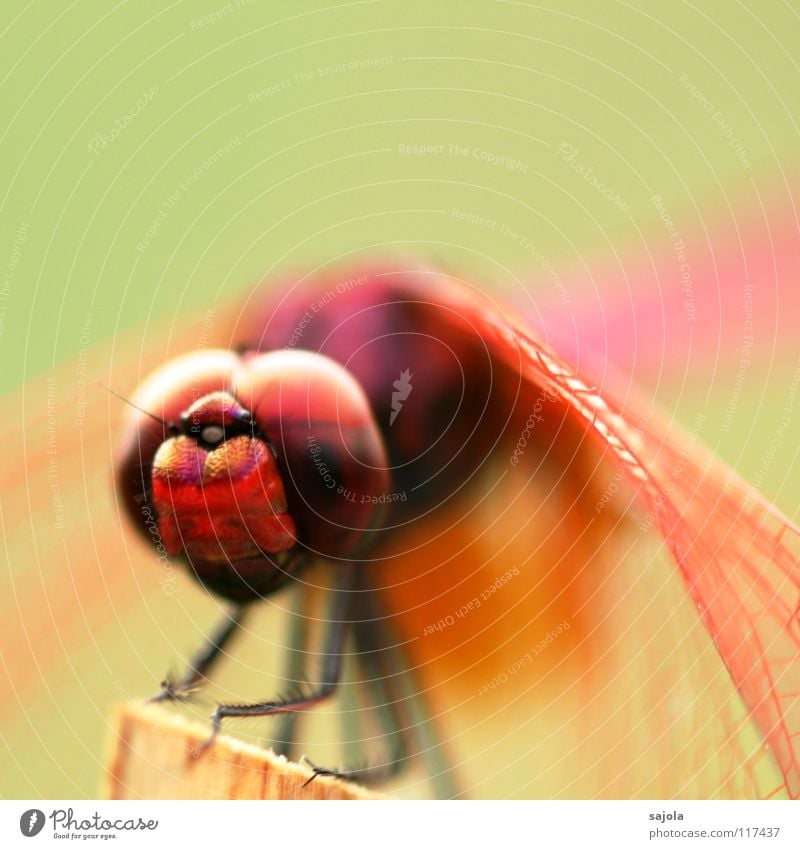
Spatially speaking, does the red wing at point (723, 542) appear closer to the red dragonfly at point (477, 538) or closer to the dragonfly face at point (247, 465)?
the red dragonfly at point (477, 538)

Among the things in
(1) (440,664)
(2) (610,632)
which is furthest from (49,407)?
(2) (610,632)

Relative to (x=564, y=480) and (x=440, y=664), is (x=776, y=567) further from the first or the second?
(x=440, y=664)

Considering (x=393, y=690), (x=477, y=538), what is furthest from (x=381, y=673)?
(x=477, y=538)

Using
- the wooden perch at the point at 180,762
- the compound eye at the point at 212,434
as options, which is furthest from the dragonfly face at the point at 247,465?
the wooden perch at the point at 180,762

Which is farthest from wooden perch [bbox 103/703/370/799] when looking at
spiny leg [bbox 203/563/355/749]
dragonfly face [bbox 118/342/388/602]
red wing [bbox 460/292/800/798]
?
red wing [bbox 460/292/800/798]

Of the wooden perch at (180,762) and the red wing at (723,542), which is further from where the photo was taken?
the red wing at (723,542)

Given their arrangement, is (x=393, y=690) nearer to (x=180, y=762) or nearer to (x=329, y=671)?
A: (x=329, y=671)
